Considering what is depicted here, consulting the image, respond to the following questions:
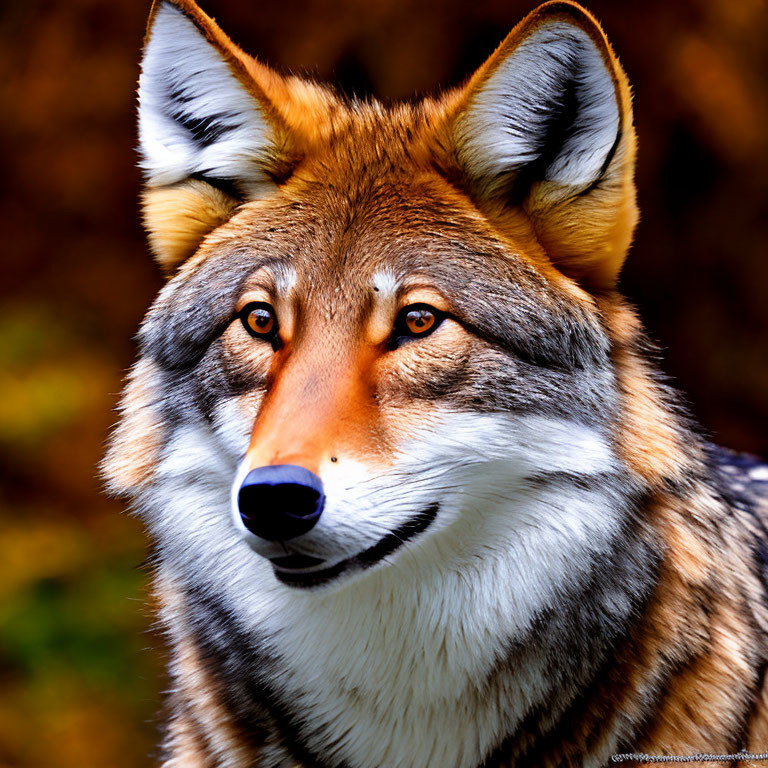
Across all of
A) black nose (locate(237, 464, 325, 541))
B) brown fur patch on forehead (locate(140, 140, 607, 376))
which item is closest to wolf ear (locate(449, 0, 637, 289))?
brown fur patch on forehead (locate(140, 140, 607, 376))

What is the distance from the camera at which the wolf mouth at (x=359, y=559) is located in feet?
7.99

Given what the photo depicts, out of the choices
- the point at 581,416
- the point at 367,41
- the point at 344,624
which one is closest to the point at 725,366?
the point at 367,41

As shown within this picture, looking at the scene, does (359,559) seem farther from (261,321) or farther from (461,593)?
(261,321)

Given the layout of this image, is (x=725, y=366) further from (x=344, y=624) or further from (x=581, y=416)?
(x=344, y=624)

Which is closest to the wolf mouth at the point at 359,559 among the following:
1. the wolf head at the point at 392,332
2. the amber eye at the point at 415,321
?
the wolf head at the point at 392,332

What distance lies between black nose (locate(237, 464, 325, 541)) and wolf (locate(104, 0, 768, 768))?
0.06 m

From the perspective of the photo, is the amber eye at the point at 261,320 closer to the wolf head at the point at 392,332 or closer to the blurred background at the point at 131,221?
the wolf head at the point at 392,332

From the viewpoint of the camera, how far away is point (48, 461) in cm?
639

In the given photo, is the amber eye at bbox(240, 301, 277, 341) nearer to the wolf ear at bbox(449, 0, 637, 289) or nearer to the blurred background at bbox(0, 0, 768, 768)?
the wolf ear at bbox(449, 0, 637, 289)

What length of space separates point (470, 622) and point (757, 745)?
38.1 inches

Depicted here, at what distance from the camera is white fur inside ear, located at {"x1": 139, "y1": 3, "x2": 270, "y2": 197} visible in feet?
9.73

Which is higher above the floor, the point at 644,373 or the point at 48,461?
the point at 644,373

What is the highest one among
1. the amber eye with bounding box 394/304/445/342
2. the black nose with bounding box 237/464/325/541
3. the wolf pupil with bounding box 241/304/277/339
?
the wolf pupil with bounding box 241/304/277/339

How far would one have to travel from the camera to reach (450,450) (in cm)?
254
